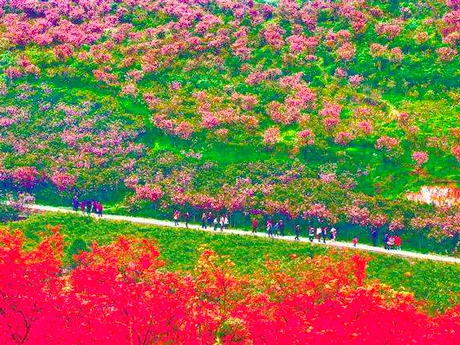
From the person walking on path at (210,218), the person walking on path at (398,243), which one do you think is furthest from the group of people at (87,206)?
the person walking on path at (398,243)

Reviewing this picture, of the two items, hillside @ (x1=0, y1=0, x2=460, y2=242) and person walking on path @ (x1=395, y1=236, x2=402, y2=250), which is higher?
hillside @ (x1=0, y1=0, x2=460, y2=242)

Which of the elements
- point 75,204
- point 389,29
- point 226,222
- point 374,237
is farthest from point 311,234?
point 389,29

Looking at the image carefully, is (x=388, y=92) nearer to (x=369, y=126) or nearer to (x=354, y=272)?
(x=369, y=126)

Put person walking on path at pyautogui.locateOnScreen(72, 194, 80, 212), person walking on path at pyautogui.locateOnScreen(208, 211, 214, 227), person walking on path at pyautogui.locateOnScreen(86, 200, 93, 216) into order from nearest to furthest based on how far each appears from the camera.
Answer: person walking on path at pyautogui.locateOnScreen(208, 211, 214, 227)
person walking on path at pyautogui.locateOnScreen(86, 200, 93, 216)
person walking on path at pyautogui.locateOnScreen(72, 194, 80, 212)

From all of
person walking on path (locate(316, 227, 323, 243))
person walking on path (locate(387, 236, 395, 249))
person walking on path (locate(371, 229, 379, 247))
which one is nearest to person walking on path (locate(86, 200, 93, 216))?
person walking on path (locate(316, 227, 323, 243))

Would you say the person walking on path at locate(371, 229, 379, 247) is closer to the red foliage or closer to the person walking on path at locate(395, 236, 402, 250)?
the person walking on path at locate(395, 236, 402, 250)

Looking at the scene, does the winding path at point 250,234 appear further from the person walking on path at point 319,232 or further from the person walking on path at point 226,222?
the person walking on path at point 226,222

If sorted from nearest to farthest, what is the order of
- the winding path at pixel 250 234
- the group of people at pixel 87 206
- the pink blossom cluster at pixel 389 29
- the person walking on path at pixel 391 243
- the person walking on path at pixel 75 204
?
the winding path at pixel 250 234 → the person walking on path at pixel 391 243 → the group of people at pixel 87 206 → the person walking on path at pixel 75 204 → the pink blossom cluster at pixel 389 29
